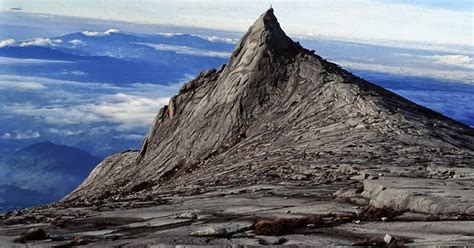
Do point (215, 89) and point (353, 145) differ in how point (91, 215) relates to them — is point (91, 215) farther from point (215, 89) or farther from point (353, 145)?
point (215, 89)

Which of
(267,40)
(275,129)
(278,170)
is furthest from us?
(267,40)

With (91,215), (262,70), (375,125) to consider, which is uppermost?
(262,70)

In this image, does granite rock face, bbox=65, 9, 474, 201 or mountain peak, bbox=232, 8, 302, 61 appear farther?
mountain peak, bbox=232, 8, 302, 61

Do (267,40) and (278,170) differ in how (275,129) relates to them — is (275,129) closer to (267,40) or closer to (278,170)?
(267,40)

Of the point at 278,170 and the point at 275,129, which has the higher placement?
the point at 275,129

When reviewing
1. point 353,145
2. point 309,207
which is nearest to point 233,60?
point 353,145

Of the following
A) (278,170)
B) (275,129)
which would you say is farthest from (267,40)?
(278,170)
